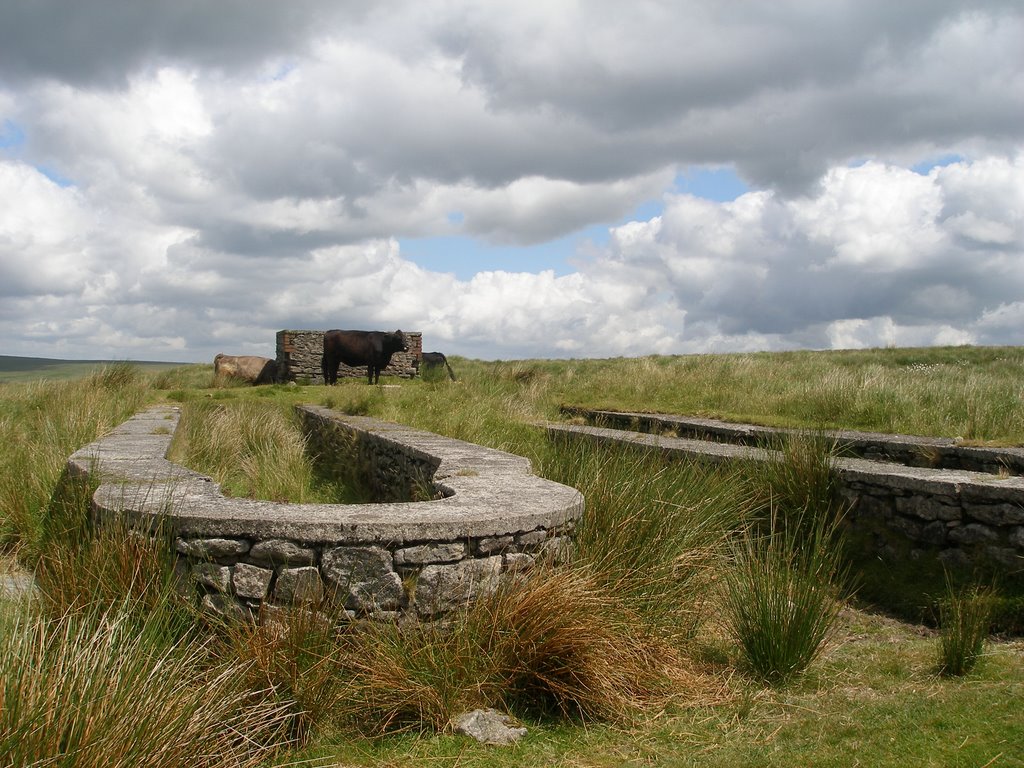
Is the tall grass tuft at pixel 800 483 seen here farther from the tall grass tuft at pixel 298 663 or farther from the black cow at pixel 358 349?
the black cow at pixel 358 349

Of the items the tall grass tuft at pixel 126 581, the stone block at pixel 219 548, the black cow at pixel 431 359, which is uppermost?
the black cow at pixel 431 359

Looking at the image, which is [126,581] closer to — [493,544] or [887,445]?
[493,544]

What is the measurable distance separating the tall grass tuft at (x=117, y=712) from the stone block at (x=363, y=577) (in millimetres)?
584

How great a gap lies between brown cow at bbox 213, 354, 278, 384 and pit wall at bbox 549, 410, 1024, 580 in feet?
52.8

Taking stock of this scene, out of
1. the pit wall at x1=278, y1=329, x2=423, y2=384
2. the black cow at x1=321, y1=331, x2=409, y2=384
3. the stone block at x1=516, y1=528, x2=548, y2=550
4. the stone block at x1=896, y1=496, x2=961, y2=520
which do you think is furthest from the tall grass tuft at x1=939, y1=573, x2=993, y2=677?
the pit wall at x1=278, y1=329, x2=423, y2=384

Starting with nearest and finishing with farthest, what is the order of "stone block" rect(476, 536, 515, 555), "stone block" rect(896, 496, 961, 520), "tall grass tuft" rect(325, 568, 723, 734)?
1. "tall grass tuft" rect(325, 568, 723, 734)
2. "stone block" rect(476, 536, 515, 555)
3. "stone block" rect(896, 496, 961, 520)

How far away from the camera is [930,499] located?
5.58 m

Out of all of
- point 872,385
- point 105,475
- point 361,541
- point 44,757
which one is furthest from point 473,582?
point 872,385

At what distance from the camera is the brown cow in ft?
71.9

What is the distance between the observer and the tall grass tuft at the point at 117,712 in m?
2.34

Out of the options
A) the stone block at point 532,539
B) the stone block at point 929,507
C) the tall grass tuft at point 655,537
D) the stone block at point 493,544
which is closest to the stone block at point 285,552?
the stone block at point 493,544

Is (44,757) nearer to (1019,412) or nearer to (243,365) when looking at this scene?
(1019,412)

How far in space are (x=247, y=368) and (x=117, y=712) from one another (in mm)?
20748

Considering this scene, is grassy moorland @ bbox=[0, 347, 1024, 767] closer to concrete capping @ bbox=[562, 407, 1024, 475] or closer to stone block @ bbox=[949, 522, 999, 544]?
stone block @ bbox=[949, 522, 999, 544]
